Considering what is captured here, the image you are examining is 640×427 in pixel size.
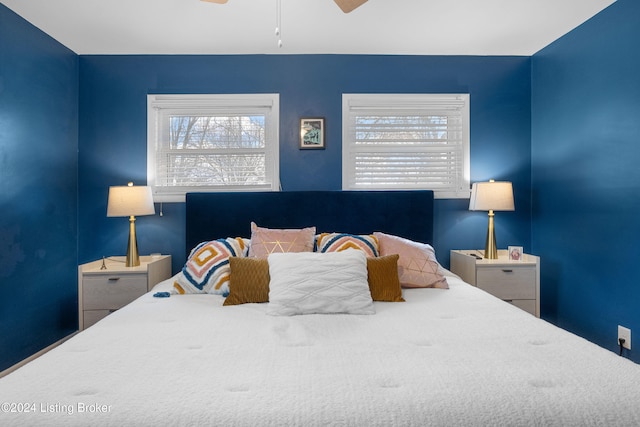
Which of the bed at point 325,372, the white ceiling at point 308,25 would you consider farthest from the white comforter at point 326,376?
the white ceiling at point 308,25

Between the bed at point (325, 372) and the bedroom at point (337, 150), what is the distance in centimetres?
131

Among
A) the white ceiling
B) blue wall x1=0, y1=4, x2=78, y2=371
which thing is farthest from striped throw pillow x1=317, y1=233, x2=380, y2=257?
blue wall x1=0, y1=4, x2=78, y2=371

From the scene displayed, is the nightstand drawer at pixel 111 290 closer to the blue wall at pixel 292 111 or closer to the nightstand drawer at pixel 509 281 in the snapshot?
the blue wall at pixel 292 111

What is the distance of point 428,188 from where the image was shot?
11.1ft

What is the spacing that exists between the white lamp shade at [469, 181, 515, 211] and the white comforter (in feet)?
4.55

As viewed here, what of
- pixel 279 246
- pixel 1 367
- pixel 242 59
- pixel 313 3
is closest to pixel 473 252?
pixel 279 246

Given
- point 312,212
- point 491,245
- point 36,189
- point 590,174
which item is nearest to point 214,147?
point 312,212

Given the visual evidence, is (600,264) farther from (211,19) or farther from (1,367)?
(1,367)

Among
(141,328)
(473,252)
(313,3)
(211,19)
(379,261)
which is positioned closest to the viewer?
(141,328)

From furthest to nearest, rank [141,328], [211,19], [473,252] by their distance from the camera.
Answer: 1. [473,252]
2. [211,19]
3. [141,328]

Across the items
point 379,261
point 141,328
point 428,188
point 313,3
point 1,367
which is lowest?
point 1,367

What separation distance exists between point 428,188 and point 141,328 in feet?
8.30

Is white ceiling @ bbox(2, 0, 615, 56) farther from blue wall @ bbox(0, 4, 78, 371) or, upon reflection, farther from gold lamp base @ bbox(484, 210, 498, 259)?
gold lamp base @ bbox(484, 210, 498, 259)

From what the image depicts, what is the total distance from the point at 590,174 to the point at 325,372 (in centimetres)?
259
